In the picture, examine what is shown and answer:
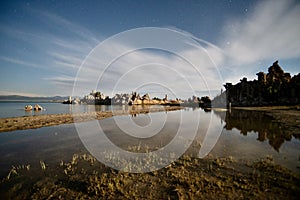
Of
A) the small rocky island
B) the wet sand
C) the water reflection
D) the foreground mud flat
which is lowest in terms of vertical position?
the foreground mud flat

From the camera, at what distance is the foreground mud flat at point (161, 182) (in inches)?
294

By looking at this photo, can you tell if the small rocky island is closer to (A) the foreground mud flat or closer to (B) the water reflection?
(B) the water reflection

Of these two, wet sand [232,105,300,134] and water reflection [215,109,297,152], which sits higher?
wet sand [232,105,300,134]

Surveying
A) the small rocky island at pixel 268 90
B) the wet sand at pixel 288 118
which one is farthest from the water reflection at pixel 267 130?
the small rocky island at pixel 268 90

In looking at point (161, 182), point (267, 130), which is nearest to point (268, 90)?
point (267, 130)

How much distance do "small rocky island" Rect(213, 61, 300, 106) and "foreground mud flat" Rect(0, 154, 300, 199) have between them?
81987mm

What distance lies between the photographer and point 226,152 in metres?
13.8

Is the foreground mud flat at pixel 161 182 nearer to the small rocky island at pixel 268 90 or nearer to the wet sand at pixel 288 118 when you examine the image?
the wet sand at pixel 288 118

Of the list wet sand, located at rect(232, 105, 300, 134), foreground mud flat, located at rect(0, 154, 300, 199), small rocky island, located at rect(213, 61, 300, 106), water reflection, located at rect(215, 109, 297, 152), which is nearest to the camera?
foreground mud flat, located at rect(0, 154, 300, 199)

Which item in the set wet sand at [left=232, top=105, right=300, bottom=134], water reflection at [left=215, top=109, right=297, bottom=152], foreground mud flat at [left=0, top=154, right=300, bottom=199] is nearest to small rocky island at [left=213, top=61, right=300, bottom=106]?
wet sand at [left=232, top=105, right=300, bottom=134]

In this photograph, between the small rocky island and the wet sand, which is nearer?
the wet sand

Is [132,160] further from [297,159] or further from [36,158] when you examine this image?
[297,159]

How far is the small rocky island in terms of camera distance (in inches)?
2869

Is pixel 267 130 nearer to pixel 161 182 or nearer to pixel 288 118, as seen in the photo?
pixel 288 118
